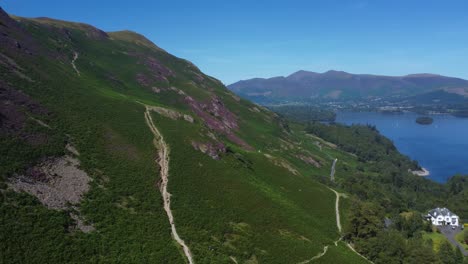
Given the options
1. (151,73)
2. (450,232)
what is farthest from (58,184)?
(450,232)

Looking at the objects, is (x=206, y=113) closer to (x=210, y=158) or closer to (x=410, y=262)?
(x=210, y=158)

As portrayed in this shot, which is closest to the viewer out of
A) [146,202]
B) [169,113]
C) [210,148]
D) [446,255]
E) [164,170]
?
[146,202]

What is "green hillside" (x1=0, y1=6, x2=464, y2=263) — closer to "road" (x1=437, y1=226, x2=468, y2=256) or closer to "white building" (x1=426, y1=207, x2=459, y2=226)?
"road" (x1=437, y1=226, x2=468, y2=256)

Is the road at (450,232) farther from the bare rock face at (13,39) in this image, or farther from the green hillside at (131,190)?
the bare rock face at (13,39)

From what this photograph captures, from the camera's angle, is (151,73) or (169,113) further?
(151,73)

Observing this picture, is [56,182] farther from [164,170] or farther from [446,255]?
[446,255]

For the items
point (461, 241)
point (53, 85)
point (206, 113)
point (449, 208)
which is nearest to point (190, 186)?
point (53, 85)
